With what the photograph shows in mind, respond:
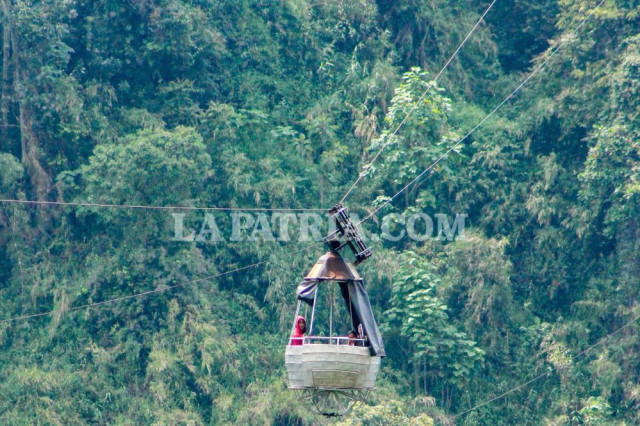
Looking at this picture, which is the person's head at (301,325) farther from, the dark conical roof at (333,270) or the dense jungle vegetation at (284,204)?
the dense jungle vegetation at (284,204)

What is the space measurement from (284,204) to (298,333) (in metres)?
11.1

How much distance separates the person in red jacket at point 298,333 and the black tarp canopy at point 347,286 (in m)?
0.25

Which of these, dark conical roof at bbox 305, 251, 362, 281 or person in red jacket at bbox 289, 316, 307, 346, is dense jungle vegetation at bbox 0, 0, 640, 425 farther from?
dark conical roof at bbox 305, 251, 362, 281

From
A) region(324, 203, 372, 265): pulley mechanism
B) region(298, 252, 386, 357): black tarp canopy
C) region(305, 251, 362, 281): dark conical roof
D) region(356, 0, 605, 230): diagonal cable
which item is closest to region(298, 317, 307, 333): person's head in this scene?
region(298, 252, 386, 357): black tarp canopy

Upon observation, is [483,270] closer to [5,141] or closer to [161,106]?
[161,106]

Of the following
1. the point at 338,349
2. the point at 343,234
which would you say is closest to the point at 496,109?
the point at 343,234

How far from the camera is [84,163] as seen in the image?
85.8 feet

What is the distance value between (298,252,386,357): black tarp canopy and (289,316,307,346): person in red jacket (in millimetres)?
250

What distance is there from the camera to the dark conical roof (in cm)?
1506

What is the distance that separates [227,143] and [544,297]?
6.90 m

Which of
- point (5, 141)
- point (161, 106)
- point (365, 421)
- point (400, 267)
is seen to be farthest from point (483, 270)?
point (5, 141)

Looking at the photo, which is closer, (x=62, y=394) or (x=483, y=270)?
(x=62, y=394)

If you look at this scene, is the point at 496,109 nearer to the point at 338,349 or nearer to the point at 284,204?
the point at 284,204

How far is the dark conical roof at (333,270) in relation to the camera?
49.4 feet
